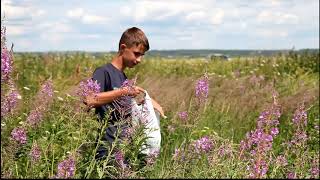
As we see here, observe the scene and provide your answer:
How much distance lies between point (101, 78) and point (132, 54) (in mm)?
359

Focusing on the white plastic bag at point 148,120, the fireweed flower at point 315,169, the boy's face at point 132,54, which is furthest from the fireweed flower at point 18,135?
the fireweed flower at point 315,169

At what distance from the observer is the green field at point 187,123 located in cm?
391

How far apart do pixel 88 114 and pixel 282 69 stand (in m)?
12.8

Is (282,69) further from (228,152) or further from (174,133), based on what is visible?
(228,152)

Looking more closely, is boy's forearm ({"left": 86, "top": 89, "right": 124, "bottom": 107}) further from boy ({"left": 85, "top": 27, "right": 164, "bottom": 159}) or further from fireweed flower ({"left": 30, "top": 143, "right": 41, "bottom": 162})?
fireweed flower ({"left": 30, "top": 143, "right": 41, "bottom": 162})

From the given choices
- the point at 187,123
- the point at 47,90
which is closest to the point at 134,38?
the point at 47,90

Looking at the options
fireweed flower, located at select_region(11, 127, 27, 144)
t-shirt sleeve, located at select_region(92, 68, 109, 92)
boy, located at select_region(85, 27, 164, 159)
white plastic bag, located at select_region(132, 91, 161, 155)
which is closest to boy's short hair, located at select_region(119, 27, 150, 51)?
boy, located at select_region(85, 27, 164, 159)

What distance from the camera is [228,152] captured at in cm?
430

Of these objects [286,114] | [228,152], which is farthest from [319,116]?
[228,152]

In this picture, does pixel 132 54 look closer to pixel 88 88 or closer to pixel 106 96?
pixel 106 96

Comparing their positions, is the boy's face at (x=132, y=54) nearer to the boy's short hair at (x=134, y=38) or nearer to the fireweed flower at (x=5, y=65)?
the boy's short hair at (x=134, y=38)

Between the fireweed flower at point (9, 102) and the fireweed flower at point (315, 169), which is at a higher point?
the fireweed flower at point (9, 102)

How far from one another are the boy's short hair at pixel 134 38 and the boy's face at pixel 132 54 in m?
0.03

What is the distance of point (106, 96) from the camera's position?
4.52m
